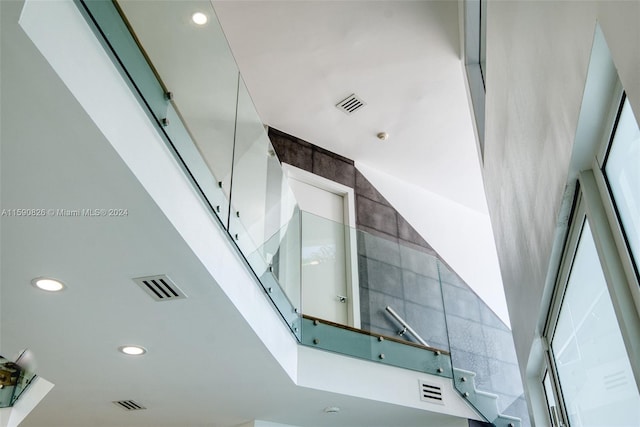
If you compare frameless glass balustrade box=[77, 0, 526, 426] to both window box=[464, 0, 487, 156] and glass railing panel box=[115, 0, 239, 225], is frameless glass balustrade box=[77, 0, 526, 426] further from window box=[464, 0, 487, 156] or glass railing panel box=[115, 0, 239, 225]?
window box=[464, 0, 487, 156]

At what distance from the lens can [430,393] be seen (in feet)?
17.4

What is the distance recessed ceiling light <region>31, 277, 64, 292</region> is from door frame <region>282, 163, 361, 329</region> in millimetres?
2394

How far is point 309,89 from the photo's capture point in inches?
246

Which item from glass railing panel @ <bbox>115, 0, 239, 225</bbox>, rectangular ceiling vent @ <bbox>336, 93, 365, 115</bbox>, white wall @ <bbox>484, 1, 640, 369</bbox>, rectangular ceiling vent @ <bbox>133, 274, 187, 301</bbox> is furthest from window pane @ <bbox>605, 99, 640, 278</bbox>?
rectangular ceiling vent @ <bbox>336, 93, 365, 115</bbox>

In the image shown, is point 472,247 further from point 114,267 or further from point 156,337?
point 114,267

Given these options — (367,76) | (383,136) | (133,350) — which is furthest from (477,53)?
(133,350)

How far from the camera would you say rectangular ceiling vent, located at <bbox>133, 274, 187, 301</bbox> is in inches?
117

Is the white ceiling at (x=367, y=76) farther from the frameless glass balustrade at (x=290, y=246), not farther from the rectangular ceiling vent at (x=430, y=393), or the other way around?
the rectangular ceiling vent at (x=430, y=393)

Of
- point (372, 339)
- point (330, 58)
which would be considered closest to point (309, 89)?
point (330, 58)

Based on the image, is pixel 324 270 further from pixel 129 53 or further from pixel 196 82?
pixel 129 53

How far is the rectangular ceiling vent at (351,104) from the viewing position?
21.0ft

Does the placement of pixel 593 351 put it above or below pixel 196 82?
below

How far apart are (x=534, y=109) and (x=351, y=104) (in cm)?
438

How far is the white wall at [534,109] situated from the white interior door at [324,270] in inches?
72.1
